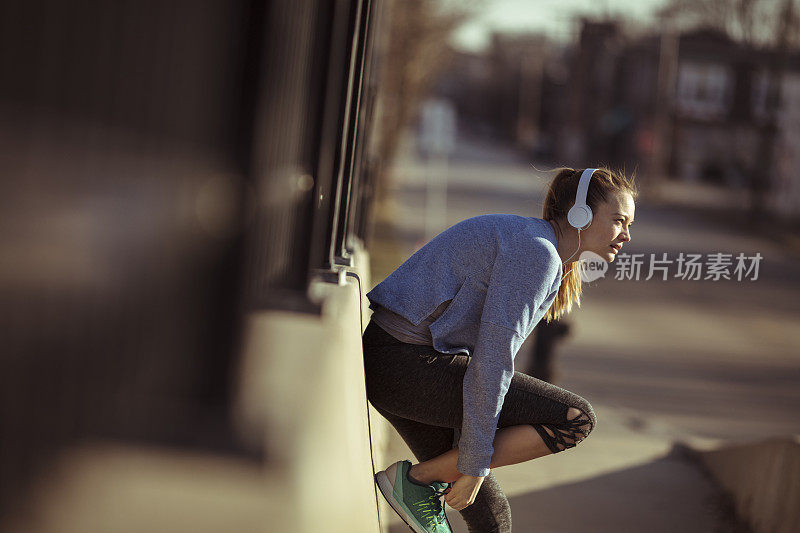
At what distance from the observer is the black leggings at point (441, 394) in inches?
118

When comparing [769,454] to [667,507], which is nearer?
[769,454]

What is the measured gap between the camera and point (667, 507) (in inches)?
217

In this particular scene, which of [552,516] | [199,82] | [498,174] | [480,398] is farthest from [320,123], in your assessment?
[498,174]

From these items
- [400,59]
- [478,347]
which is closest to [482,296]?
[478,347]

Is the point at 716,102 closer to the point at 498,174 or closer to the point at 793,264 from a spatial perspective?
the point at 498,174

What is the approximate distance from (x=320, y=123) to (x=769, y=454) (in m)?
2.89

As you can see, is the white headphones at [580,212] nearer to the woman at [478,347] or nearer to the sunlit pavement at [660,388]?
the woman at [478,347]

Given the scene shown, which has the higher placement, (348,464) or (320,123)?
(320,123)

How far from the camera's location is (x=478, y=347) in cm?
280

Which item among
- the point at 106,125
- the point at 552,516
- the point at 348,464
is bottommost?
the point at 552,516

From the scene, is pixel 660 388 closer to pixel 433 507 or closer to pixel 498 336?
pixel 433 507

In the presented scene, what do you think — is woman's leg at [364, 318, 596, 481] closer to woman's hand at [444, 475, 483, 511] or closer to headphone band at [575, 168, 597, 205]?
Result: woman's hand at [444, 475, 483, 511]
